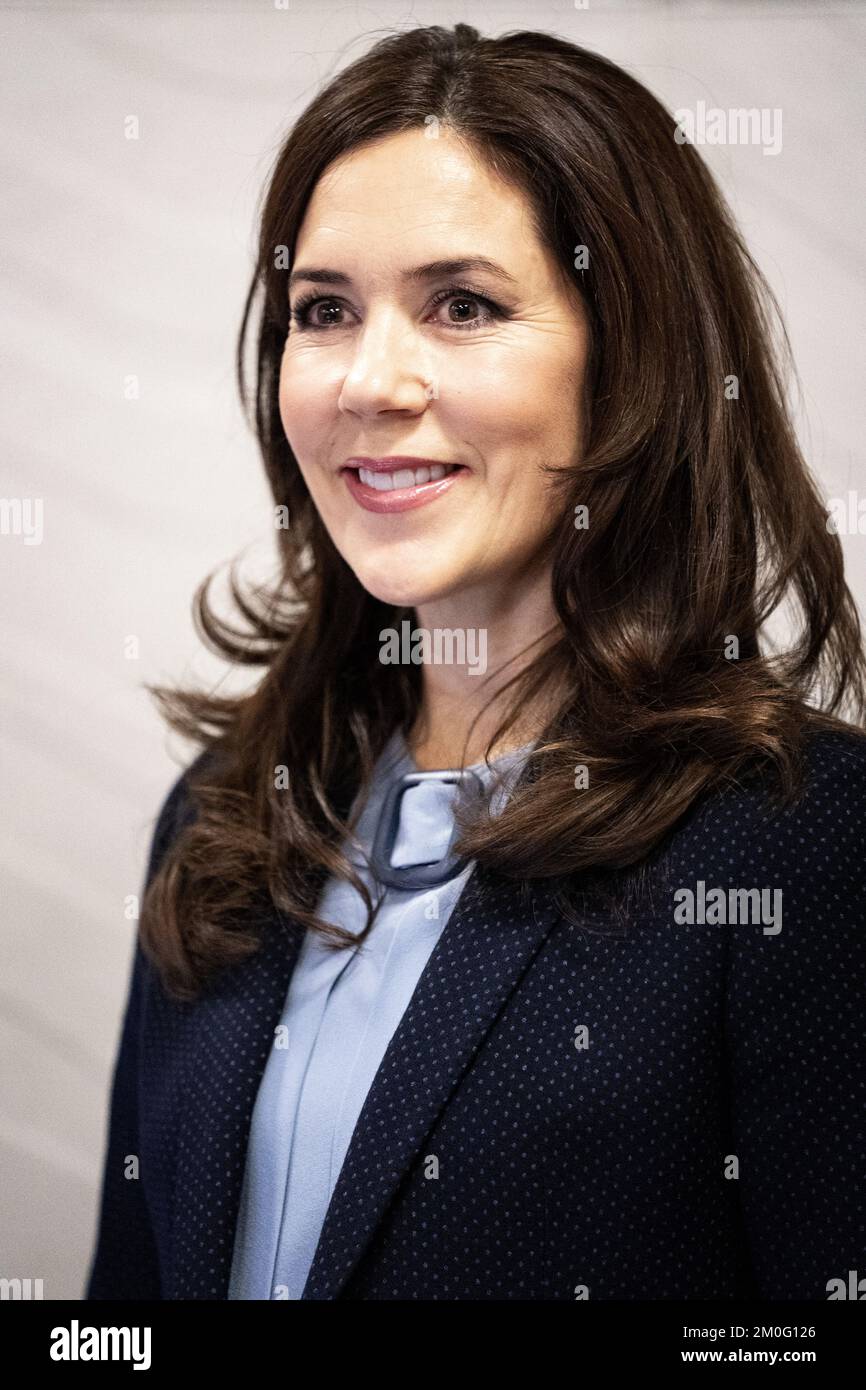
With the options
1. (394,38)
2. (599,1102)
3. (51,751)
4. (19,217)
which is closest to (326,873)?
(599,1102)

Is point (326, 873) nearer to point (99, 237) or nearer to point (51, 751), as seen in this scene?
point (51, 751)

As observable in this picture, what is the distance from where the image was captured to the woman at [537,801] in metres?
1.05

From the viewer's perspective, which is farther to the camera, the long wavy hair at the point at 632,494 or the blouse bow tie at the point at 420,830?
the blouse bow tie at the point at 420,830

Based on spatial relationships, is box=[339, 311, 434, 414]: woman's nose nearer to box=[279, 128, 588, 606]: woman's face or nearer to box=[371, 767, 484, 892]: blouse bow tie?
box=[279, 128, 588, 606]: woman's face

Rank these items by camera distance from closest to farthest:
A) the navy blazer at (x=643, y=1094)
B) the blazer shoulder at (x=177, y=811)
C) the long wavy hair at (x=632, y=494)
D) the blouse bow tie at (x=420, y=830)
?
the navy blazer at (x=643, y=1094) < the long wavy hair at (x=632, y=494) < the blouse bow tie at (x=420, y=830) < the blazer shoulder at (x=177, y=811)

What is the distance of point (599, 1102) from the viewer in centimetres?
106

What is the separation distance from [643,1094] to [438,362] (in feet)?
2.04

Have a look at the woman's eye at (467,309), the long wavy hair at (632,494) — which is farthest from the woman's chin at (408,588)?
the woman's eye at (467,309)

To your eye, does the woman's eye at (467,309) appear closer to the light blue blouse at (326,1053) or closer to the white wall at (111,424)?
the light blue blouse at (326,1053)

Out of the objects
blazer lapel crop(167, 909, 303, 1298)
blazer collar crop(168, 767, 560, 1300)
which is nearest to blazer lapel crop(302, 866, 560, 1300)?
blazer collar crop(168, 767, 560, 1300)

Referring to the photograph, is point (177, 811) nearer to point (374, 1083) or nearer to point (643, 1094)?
point (374, 1083)

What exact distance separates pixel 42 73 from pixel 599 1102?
1335 mm

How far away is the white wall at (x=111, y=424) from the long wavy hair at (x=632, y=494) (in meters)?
0.31

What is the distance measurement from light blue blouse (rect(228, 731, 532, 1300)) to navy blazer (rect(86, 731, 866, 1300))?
0.07 m
